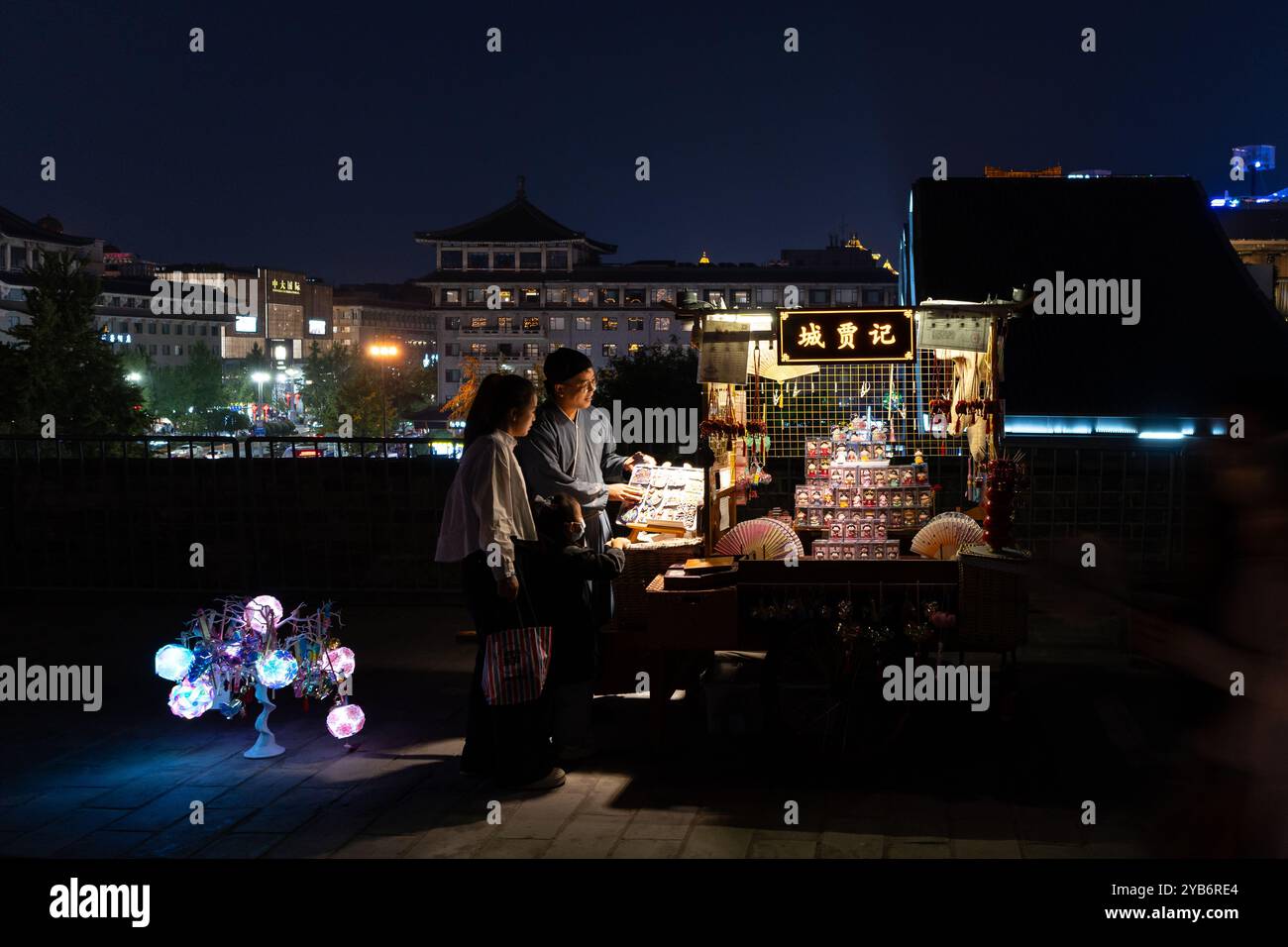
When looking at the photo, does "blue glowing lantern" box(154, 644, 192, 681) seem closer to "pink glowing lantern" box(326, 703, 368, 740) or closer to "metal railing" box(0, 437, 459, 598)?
"pink glowing lantern" box(326, 703, 368, 740)

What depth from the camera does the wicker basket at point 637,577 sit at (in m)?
7.25

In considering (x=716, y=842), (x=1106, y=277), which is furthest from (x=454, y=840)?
(x=1106, y=277)

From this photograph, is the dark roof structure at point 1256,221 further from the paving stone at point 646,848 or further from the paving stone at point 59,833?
the paving stone at point 59,833

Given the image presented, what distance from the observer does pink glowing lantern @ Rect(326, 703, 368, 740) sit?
23.0 feet

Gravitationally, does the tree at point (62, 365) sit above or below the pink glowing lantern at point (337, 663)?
above

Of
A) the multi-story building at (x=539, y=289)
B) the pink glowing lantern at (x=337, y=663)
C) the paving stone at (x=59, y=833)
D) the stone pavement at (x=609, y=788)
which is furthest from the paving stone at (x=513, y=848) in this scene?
the multi-story building at (x=539, y=289)

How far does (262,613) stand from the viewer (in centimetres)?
703

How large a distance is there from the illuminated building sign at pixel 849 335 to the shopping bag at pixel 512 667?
257 centimetres

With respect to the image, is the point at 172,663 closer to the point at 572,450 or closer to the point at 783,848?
the point at 572,450

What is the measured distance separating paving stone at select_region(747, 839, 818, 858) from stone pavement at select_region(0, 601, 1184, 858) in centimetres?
1

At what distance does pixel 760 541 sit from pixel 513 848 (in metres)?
2.81

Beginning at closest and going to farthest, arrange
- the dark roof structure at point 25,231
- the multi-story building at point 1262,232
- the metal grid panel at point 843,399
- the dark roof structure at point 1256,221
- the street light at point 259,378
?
the metal grid panel at point 843,399 → the multi-story building at point 1262,232 → the dark roof structure at point 1256,221 → the dark roof structure at point 25,231 → the street light at point 259,378
